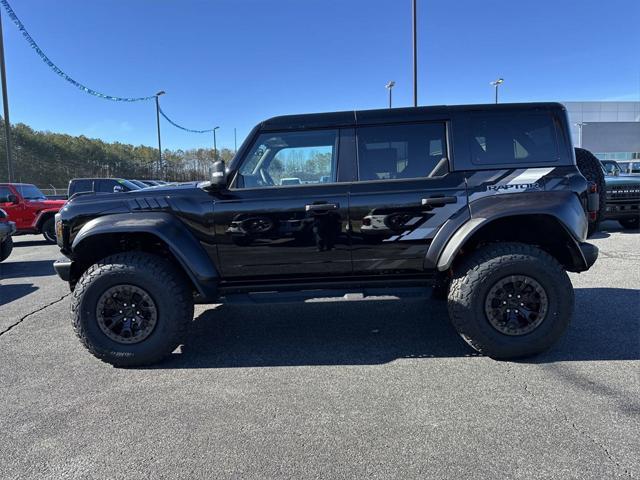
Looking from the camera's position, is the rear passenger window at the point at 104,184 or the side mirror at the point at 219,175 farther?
the rear passenger window at the point at 104,184

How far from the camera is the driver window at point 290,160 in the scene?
3730mm

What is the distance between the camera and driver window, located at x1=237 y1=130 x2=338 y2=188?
3.73m

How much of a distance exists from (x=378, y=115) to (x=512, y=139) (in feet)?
3.74

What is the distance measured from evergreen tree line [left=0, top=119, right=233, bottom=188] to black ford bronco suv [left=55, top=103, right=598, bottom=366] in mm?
34092

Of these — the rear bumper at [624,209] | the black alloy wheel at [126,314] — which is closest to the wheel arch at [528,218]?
the black alloy wheel at [126,314]

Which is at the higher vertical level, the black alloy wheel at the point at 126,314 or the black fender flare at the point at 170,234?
the black fender flare at the point at 170,234

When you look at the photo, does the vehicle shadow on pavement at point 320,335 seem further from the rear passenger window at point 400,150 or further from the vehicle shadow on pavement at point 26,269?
the vehicle shadow on pavement at point 26,269

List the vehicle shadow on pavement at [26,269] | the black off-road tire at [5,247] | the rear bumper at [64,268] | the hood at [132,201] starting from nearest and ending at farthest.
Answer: the hood at [132,201] → the rear bumper at [64,268] → the vehicle shadow on pavement at [26,269] → the black off-road tire at [5,247]

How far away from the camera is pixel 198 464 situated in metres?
2.34

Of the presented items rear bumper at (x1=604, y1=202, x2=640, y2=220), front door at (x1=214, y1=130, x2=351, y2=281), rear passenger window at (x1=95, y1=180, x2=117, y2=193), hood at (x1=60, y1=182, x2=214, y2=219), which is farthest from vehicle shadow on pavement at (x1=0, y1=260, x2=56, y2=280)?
rear bumper at (x1=604, y1=202, x2=640, y2=220)

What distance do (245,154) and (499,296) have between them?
2416mm

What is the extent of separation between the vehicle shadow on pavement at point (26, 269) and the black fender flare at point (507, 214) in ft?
23.1

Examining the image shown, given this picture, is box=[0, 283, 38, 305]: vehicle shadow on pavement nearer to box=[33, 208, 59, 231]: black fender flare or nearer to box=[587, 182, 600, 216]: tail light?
box=[33, 208, 59, 231]: black fender flare

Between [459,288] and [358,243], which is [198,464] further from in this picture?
[459,288]
